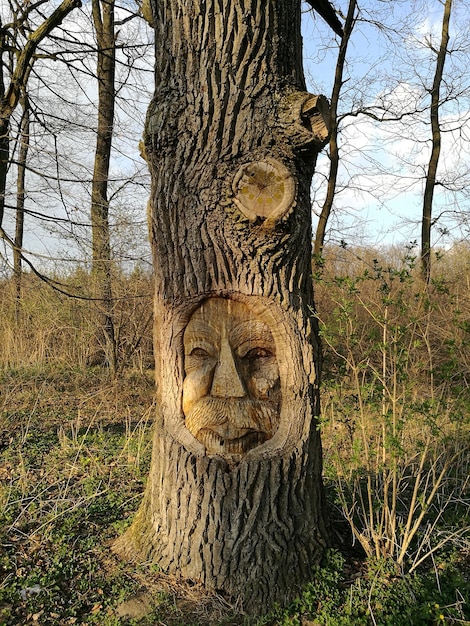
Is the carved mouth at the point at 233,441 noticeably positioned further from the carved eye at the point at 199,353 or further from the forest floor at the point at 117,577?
the forest floor at the point at 117,577

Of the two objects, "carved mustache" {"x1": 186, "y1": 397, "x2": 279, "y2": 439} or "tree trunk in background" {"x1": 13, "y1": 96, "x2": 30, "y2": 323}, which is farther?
"tree trunk in background" {"x1": 13, "y1": 96, "x2": 30, "y2": 323}

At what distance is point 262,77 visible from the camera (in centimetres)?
236

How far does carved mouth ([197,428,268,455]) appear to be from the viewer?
232cm

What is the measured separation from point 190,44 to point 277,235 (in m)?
1.06

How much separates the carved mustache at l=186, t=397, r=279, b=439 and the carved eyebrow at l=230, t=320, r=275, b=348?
11.5 inches

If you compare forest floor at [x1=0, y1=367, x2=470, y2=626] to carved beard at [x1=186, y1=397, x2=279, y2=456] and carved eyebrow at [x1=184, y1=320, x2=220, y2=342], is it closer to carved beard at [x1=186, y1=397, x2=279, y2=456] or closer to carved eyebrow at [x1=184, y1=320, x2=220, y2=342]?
carved beard at [x1=186, y1=397, x2=279, y2=456]

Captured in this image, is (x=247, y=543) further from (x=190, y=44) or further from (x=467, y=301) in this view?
(x=467, y=301)

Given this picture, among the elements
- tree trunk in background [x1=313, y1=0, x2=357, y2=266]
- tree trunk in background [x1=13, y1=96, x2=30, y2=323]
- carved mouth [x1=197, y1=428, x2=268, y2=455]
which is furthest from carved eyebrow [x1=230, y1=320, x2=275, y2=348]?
tree trunk in background [x1=313, y1=0, x2=357, y2=266]

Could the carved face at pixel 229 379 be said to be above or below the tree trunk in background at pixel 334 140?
below

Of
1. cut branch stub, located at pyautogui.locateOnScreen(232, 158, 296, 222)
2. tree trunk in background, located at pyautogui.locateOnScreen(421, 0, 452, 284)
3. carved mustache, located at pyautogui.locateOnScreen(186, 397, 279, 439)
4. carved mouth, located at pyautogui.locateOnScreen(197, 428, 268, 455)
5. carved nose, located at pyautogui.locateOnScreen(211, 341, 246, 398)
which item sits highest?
tree trunk in background, located at pyautogui.locateOnScreen(421, 0, 452, 284)

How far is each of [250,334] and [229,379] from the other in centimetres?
25

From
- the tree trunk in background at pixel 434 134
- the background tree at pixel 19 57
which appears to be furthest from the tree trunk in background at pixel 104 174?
the tree trunk in background at pixel 434 134

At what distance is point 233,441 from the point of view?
2.33m

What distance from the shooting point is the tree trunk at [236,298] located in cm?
231
